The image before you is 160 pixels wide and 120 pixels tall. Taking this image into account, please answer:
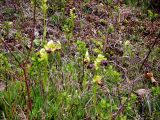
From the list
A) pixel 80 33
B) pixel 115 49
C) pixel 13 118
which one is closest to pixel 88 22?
pixel 80 33

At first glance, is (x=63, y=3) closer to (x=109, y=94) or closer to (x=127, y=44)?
(x=127, y=44)

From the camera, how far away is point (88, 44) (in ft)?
12.1

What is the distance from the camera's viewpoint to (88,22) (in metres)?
4.21

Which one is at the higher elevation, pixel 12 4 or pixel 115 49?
pixel 12 4

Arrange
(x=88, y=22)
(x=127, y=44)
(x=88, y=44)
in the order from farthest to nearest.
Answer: (x=88, y=22), (x=88, y=44), (x=127, y=44)

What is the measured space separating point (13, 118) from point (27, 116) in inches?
6.9

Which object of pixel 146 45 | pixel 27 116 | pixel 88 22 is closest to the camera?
pixel 27 116

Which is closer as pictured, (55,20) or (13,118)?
(13,118)

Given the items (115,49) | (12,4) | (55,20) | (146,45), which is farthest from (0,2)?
(146,45)

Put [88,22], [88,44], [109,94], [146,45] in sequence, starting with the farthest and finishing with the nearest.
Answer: [88,22], [146,45], [88,44], [109,94]

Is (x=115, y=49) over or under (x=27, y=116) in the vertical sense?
under

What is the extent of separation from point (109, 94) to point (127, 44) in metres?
0.86

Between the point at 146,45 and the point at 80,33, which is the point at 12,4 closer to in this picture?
the point at 80,33

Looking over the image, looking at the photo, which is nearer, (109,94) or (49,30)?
(109,94)
